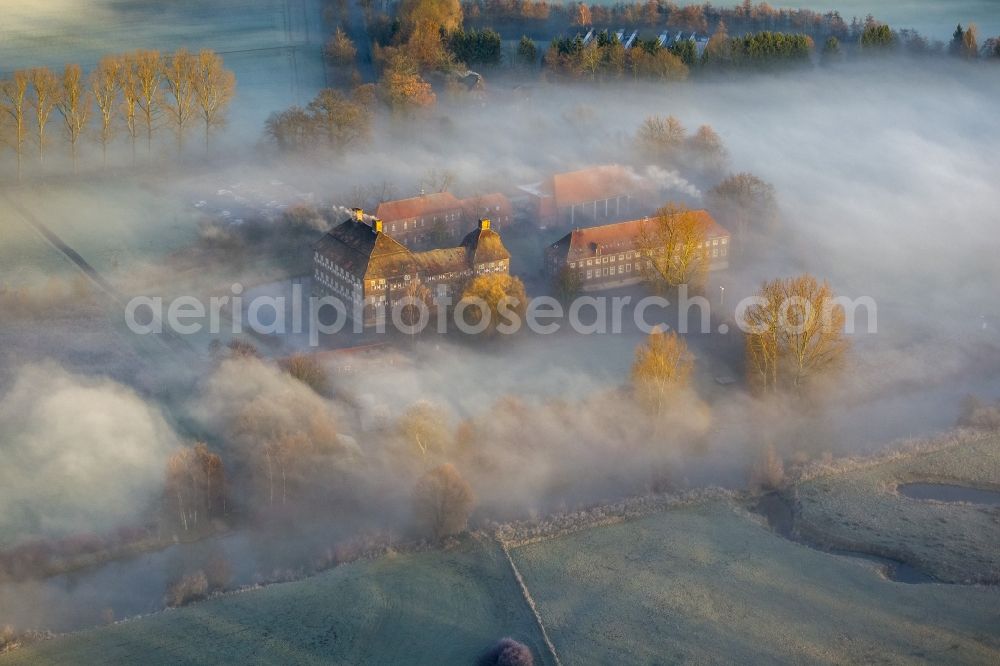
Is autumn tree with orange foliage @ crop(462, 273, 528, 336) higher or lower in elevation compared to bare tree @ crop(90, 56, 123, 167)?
lower

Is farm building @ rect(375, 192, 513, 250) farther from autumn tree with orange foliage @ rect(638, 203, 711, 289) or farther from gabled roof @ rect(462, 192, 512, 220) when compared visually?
autumn tree with orange foliage @ rect(638, 203, 711, 289)

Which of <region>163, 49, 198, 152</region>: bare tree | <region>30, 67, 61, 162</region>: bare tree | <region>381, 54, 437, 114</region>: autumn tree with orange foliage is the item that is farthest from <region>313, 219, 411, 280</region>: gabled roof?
<region>381, 54, 437, 114</region>: autumn tree with orange foliage

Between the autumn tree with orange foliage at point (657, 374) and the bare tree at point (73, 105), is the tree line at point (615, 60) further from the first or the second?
the autumn tree with orange foliage at point (657, 374)

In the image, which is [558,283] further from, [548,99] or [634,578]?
[548,99]

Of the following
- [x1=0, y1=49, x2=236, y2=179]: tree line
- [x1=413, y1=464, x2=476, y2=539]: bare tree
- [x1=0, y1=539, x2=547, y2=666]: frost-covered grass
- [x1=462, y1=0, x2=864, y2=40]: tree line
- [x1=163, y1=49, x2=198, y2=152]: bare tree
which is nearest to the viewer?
[x1=0, y1=539, x2=547, y2=666]: frost-covered grass

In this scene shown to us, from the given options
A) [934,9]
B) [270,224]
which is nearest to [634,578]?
[270,224]

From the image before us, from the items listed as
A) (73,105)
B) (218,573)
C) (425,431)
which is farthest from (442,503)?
(73,105)
